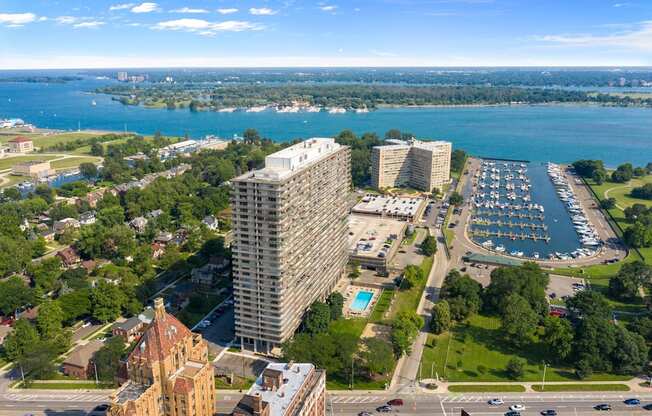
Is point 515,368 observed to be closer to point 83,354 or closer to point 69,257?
point 83,354

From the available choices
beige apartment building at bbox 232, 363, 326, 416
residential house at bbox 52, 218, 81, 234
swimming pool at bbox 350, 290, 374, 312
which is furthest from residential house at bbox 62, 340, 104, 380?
residential house at bbox 52, 218, 81, 234

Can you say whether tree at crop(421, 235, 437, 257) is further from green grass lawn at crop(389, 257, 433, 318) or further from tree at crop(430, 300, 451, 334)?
tree at crop(430, 300, 451, 334)

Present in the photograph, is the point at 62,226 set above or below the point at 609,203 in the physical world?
below

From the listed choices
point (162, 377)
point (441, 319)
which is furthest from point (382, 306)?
point (162, 377)

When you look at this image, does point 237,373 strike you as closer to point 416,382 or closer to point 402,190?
point 416,382

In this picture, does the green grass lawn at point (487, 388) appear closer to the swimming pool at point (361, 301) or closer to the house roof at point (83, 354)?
the swimming pool at point (361, 301)

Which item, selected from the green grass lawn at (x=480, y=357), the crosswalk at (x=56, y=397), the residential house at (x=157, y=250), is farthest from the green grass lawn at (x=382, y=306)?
the residential house at (x=157, y=250)

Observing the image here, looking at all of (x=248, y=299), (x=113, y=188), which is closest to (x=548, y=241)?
(x=248, y=299)
